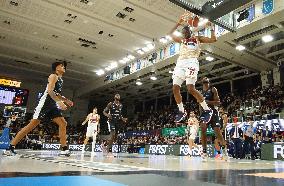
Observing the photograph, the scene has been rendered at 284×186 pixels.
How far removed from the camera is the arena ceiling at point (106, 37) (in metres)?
14.1

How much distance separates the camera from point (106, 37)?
17.8 meters

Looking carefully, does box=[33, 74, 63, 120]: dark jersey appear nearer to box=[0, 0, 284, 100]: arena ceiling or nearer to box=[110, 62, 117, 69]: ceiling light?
box=[0, 0, 284, 100]: arena ceiling

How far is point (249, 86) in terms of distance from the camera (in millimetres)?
22188

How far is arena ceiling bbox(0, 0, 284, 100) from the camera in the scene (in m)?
14.1

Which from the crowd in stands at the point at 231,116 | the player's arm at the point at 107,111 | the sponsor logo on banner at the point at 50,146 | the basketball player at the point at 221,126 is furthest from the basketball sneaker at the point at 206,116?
the sponsor logo on banner at the point at 50,146

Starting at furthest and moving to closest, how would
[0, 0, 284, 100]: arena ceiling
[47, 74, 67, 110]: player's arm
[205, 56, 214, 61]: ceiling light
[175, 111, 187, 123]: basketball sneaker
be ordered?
[205, 56, 214, 61]: ceiling light → [0, 0, 284, 100]: arena ceiling → [47, 74, 67, 110]: player's arm → [175, 111, 187, 123]: basketball sneaker

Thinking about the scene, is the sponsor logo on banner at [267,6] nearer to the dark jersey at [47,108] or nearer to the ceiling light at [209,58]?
the ceiling light at [209,58]

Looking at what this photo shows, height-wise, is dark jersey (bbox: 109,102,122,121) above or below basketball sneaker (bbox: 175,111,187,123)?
→ above

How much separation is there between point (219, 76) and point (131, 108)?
14.9 meters

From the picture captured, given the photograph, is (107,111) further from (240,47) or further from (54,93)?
(240,47)

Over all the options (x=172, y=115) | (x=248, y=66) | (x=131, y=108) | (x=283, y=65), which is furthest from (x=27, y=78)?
(x=283, y=65)

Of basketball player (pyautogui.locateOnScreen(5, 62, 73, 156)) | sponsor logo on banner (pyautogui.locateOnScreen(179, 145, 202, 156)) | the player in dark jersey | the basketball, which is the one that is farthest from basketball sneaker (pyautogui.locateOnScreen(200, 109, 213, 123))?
sponsor logo on banner (pyautogui.locateOnScreen(179, 145, 202, 156))

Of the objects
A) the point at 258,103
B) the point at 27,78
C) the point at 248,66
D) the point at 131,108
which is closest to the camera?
the point at 258,103

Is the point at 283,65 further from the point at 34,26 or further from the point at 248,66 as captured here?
the point at 34,26
